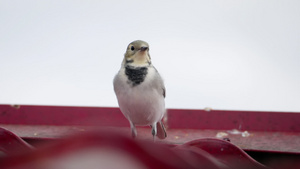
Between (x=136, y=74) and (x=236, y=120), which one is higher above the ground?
(x=136, y=74)

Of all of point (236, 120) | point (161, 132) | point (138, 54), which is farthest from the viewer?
point (236, 120)

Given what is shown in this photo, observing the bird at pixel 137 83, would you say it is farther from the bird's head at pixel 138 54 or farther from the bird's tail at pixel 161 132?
the bird's tail at pixel 161 132

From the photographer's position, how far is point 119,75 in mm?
1138

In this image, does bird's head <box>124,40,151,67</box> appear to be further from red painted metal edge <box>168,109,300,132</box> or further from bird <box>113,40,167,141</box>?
red painted metal edge <box>168,109,300,132</box>

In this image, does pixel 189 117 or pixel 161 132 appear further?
pixel 189 117

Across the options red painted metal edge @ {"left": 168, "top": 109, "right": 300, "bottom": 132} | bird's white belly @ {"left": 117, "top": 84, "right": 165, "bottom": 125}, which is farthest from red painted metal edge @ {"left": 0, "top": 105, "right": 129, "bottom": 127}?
bird's white belly @ {"left": 117, "top": 84, "right": 165, "bottom": 125}

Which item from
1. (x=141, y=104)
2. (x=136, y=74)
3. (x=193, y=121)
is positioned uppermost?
(x=136, y=74)

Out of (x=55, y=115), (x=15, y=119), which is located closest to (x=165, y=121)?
(x=55, y=115)

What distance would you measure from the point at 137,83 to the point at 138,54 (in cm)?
11

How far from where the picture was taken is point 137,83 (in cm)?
110

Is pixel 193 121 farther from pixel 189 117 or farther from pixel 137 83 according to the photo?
pixel 137 83

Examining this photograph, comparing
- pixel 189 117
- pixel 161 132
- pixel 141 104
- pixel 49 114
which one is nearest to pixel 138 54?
pixel 141 104

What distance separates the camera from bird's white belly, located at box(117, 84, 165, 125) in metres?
1.10

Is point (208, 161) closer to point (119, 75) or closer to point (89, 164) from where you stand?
point (89, 164)
